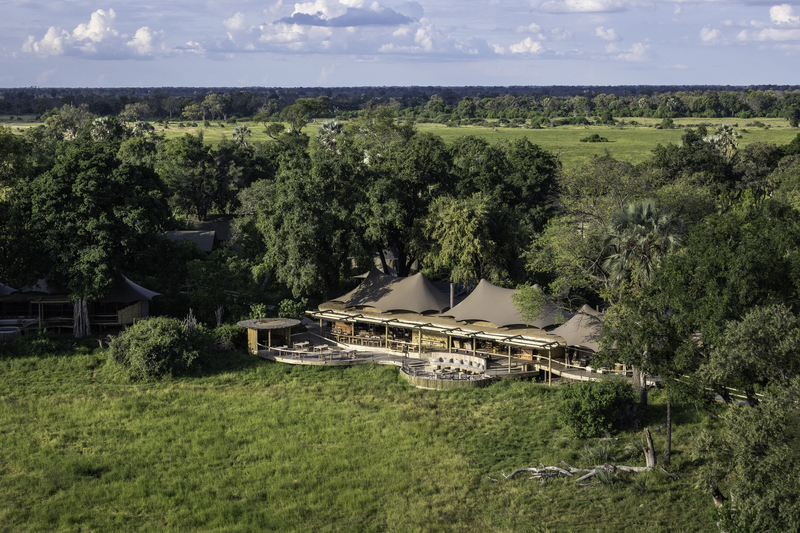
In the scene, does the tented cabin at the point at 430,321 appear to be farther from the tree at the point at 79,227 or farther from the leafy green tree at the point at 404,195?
the tree at the point at 79,227

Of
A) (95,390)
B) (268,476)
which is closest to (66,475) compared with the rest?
(268,476)

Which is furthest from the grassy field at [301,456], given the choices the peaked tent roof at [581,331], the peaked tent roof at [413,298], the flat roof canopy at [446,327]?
the peaked tent roof at [413,298]

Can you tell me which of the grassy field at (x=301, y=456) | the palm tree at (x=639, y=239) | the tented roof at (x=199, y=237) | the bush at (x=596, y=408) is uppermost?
the palm tree at (x=639, y=239)

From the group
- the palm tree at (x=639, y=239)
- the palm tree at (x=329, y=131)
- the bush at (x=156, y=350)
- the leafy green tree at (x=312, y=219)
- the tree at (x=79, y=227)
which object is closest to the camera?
the palm tree at (x=639, y=239)

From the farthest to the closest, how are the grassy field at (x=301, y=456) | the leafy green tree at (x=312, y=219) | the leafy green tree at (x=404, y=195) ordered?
the leafy green tree at (x=404, y=195)
the leafy green tree at (x=312, y=219)
the grassy field at (x=301, y=456)

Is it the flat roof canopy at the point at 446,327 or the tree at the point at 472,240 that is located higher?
the tree at the point at 472,240

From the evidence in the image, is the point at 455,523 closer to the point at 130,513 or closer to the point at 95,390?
the point at 130,513

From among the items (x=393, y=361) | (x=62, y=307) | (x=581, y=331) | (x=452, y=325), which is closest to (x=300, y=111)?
(x=62, y=307)
